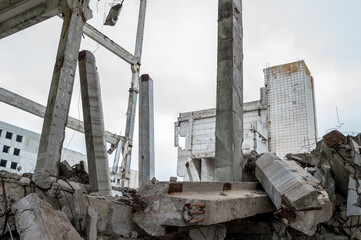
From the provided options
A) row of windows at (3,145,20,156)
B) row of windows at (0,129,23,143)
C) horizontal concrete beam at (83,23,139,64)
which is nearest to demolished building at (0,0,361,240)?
horizontal concrete beam at (83,23,139,64)

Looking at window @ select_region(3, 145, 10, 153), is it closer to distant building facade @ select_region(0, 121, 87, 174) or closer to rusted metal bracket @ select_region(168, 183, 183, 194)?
distant building facade @ select_region(0, 121, 87, 174)

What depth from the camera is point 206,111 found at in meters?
12.3

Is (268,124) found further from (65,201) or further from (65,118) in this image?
(65,201)

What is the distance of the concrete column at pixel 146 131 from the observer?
6.56 meters

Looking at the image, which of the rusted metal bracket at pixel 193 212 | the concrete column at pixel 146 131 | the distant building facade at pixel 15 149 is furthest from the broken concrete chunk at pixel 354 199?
the distant building facade at pixel 15 149

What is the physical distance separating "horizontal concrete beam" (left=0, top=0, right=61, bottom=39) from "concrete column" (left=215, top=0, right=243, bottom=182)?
12.8 ft

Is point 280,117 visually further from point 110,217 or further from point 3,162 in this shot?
point 3,162

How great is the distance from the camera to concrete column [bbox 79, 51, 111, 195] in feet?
17.0

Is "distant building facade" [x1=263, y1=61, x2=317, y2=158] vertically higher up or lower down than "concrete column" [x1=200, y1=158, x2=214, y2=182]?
higher up

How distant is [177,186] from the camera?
2.41 m

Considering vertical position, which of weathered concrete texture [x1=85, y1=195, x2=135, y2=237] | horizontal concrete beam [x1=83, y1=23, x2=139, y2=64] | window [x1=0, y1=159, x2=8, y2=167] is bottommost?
weathered concrete texture [x1=85, y1=195, x2=135, y2=237]

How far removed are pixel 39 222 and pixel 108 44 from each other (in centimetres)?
979

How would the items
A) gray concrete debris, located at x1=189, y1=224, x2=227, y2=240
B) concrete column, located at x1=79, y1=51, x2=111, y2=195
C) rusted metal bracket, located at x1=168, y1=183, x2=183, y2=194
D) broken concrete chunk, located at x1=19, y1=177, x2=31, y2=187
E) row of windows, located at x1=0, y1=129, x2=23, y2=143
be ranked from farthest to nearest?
row of windows, located at x1=0, y1=129, x2=23, y2=143
concrete column, located at x1=79, y1=51, x2=111, y2=195
gray concrete debris, located at x1=189, y1=224, x2=227, y2=240
rusted metal bracket, located at x1=168, y1=183, x2=183, y2=194
broken concrete chunk, located at x1=19, y1=177, x2=31, y2=187

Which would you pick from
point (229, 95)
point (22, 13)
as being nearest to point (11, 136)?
point (22, 13)
